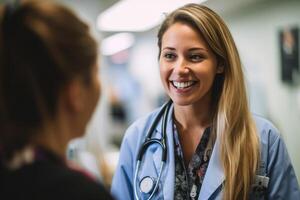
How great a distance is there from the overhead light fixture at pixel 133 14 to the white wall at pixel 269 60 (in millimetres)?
634

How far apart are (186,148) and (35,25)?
832 mm

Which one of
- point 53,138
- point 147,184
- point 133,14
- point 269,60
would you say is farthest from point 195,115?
point 133,14

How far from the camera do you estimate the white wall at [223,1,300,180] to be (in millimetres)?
2783

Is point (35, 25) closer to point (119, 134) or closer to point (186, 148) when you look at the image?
point (186, 148)

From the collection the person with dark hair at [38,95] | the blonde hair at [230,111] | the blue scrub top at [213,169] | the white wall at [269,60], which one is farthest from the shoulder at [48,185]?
the white wall at [269,60]

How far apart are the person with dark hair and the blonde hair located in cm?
62

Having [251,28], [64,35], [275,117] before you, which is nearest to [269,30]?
[251,28]

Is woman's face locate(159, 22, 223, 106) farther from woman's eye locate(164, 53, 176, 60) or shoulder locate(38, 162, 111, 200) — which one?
shoulder locate(38, 162, 111, 200)

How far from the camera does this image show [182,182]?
129 centimetres

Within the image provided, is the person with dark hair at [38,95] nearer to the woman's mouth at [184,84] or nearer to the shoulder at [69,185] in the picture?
the shoulder at [69,185]

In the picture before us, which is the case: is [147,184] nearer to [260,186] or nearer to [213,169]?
[213,169]

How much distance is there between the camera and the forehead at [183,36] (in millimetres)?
1267

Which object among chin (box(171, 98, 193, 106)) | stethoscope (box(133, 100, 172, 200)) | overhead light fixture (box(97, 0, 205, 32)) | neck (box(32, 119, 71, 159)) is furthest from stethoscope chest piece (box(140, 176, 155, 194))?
overhead light fixture (box(97, 0, 205, 32))

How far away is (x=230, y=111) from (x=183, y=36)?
0.31 m
